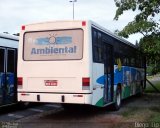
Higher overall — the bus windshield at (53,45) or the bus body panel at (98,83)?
the bus windshield at (53,45)

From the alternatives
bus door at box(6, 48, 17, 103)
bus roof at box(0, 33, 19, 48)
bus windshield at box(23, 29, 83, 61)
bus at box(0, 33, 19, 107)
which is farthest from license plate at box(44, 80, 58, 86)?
bus roof at box(0, 33, 19, 48)

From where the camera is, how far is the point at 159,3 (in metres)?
19.5

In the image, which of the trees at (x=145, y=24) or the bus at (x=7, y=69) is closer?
the bus at (x=7, y=69)

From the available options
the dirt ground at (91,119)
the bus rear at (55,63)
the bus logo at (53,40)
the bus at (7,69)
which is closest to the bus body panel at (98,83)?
the bus rear at (55,63)

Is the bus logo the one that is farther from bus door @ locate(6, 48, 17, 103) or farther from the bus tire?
the bus tire

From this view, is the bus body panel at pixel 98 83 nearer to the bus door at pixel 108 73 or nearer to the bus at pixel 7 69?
the bus door at pixel 108 73

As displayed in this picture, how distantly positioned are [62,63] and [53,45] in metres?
0.71

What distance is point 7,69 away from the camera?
14758 mm

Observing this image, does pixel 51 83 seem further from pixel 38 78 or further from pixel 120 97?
pixel 120 97

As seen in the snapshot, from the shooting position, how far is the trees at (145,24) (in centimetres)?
1941

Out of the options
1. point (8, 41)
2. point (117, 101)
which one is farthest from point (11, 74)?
point (117, 101)

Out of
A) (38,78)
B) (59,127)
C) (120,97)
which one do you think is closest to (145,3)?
(120,97)

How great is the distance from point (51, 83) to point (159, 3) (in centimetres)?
884

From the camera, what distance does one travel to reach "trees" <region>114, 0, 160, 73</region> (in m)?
19.4
